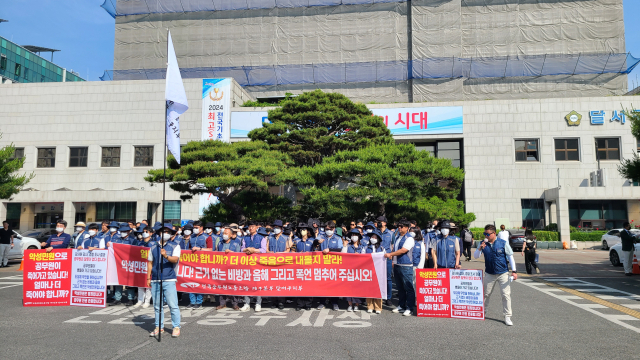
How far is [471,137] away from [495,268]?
2815 centimetres

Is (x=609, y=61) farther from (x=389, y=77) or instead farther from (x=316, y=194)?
(x=316, y=194)

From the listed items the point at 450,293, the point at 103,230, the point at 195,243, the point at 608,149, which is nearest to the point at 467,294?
the point at 450,293

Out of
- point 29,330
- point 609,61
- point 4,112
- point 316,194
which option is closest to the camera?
point 29,330

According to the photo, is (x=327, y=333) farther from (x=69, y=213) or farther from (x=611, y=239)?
(x=69, y=213)

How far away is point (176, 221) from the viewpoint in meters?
34.5

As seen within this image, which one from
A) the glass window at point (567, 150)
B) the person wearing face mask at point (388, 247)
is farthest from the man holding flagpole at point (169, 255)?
the glass window at point (567, 150)

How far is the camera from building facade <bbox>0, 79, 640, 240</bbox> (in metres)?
32.8

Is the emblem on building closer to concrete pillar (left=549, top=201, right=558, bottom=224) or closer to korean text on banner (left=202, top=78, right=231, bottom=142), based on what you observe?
concrete pillar (left=549, top=201, right=558, bottom=224)

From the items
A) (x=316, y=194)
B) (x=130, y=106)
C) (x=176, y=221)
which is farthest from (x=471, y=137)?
(x=130, y=106)

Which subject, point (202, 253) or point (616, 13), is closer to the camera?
point (202, 253)

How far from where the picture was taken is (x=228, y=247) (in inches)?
387

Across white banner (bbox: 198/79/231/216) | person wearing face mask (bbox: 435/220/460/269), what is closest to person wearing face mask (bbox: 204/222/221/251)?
person wearing face mask (bbox: 435/220/460/269)

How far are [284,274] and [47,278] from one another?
542 cm

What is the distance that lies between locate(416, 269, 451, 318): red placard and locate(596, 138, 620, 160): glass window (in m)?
31.2
